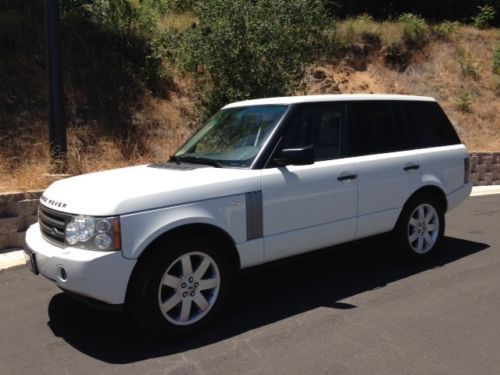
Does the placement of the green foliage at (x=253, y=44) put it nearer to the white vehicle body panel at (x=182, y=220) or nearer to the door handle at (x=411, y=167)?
the door handle at (x=411, y=167)

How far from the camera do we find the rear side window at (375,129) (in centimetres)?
543

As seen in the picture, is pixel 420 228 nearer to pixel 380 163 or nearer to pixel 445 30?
pixel 380 163

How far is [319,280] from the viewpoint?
554cm

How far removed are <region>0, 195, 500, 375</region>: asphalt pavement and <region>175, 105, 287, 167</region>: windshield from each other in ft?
3.39

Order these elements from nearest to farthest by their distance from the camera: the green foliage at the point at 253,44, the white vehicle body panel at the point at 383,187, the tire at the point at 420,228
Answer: the white vehicle body panel at the point at 383,187
the tire at the point at 420,228
the green foliage at the point at 253,44

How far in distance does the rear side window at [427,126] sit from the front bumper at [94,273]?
3570mm

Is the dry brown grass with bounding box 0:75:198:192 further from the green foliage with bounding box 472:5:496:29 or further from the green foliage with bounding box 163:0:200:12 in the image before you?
the green foliage with bounding box 472:5:496:29

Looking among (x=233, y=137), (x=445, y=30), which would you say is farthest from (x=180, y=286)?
(x=445, y=30)

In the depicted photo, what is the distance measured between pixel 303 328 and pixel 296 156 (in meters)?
1.41

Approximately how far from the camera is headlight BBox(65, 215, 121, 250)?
150 inches

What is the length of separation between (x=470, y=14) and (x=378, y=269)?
65.0ft

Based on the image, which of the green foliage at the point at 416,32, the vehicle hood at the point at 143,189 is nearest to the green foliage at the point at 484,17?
the green foliage at the point at 416,32

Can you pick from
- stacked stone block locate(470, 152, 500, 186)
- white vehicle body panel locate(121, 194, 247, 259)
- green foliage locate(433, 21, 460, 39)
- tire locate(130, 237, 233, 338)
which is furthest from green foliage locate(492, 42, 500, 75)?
tire locate(130, 237, 233, 338)

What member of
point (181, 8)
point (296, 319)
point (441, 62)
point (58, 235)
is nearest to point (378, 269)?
point (296, 319)
